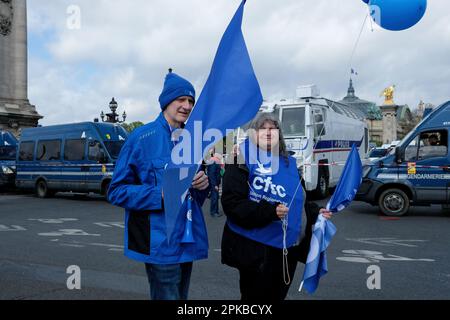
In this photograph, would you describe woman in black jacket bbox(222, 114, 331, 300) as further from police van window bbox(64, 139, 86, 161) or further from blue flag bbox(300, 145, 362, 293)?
police van window bbox(64, 139, 86, 161)

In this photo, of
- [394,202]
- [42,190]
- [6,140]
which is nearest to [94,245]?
[394,202]

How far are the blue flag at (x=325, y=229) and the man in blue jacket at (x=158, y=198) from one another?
32.1 inches

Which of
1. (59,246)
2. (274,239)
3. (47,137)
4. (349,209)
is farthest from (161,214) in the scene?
(47,137)

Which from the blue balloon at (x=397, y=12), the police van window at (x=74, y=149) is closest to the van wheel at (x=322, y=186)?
the police van window at (x=74, y=149)

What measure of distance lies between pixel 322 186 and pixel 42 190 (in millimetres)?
10486

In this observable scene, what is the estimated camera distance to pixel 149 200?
2.79 metres

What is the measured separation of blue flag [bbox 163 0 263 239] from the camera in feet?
8.64

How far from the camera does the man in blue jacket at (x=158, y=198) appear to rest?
281 cm

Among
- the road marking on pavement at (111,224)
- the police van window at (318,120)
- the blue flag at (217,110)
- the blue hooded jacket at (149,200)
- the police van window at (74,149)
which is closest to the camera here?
the blue flag at (217,110)

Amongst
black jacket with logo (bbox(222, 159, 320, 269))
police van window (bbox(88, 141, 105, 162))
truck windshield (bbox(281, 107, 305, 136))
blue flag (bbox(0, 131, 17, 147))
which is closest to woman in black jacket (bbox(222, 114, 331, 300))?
black jacket with logo (bbox(222, 159, 320, 269))

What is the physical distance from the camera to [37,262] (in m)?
6.89

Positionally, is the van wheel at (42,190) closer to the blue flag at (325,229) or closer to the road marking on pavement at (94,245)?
the road marking on pavement at (94,245)

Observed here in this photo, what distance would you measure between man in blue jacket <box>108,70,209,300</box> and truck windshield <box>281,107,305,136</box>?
42.9 ft
